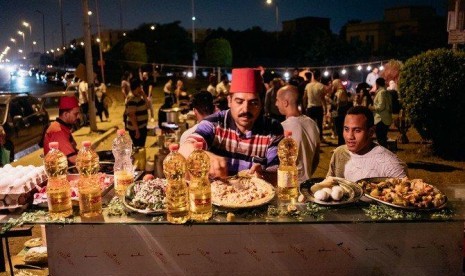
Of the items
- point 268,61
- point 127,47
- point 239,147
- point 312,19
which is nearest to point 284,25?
point 312,19

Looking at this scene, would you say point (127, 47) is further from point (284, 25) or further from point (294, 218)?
point (294, 218)

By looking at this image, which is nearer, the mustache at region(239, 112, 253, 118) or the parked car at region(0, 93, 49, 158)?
the mustache at region(239, 112, 253, 118)

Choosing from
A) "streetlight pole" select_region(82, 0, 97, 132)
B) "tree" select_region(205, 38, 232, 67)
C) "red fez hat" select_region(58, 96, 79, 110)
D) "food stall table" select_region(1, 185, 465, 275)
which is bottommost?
"food stall table" select_region(1, 185, 465, 275)

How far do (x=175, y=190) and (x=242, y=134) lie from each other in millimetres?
1106

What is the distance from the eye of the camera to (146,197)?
2898 mm

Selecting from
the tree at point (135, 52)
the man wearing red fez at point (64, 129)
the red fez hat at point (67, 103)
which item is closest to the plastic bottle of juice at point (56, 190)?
the man wearing red fez at point (64, 129)

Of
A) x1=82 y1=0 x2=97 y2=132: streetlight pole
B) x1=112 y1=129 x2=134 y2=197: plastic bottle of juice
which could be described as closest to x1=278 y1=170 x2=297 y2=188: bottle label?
x1=112 y1=129 x2=134 y2=197: plastic bottle of juice

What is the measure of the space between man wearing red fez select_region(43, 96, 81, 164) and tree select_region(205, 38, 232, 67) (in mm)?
40740

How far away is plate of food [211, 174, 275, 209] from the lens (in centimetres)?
284

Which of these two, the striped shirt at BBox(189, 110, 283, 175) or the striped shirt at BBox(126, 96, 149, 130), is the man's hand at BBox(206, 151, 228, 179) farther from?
the striped shirt at BBox(126, 96, 149, 130)

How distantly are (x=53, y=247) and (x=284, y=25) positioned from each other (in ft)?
275

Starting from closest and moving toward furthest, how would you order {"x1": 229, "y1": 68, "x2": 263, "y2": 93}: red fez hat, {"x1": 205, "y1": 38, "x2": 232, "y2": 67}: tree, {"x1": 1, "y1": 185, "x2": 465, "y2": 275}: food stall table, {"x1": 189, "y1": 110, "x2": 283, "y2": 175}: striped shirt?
1. {"x1": 1, "y1": 185, "x2": 465, "y2": 275}: food stall table
2. {"x1": 229, "y1": 68, "x2": 263, "y2": 93}: red fez hat
3. {"x1": 189, "y1": 110, "x2": 283, "y2": 175}: striped shirt
4. {"x1": 205, "y1": 38, "x2": 232, "y2": 67}: tree

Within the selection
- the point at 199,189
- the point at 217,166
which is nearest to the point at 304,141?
the point at 217,166

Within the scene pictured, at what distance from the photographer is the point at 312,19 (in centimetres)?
7794
